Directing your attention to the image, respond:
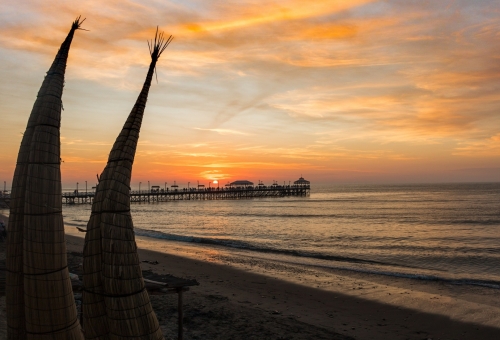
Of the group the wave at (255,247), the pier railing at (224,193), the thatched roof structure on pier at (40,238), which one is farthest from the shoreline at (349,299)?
the pier railing at (224,193)

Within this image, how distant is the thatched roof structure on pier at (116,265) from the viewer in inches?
155

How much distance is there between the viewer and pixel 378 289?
14.4 meters

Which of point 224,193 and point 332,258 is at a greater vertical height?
point 224,193

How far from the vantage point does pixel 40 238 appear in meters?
3.64

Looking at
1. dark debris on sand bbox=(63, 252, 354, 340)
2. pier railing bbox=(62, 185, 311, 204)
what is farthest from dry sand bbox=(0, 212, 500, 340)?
pier railing bbox=(62, 185, 311, 204)

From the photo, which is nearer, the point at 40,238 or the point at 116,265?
the point at 40,238

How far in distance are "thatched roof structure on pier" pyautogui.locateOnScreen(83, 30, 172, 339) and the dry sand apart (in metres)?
4.58

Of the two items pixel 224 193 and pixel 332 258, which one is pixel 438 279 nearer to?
pixel 332 258

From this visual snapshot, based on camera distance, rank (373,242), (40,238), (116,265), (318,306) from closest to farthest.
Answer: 1. (40,238)
2. (116,265)
3. (318,306)
4. (373,242)

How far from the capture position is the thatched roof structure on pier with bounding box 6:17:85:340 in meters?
→ 3.64

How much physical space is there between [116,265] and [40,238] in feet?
2.30

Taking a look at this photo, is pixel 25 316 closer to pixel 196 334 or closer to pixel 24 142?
pixel 24 142

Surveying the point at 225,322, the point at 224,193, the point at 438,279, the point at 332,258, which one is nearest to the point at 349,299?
the point at 225,322

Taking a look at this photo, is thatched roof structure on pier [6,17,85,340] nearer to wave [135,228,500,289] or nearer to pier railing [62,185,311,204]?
wave [135,228,500,289]
